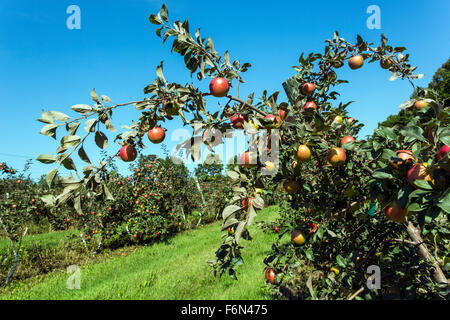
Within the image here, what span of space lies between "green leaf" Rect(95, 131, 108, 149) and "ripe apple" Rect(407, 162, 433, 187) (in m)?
1.28

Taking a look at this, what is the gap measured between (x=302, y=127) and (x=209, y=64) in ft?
1.84

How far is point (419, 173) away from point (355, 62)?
1.53 meters

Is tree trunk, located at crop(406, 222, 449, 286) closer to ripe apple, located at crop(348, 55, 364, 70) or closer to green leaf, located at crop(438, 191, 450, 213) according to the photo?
green leaf, located at crop(438, 191, 450, 213)

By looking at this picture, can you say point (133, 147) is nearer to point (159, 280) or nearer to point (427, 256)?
point (427, 256)

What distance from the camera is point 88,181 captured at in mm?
1071

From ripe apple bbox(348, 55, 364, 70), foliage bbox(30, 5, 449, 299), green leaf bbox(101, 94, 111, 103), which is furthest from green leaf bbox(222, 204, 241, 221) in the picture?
ripe apple bbox(348, 55, 364, 70)

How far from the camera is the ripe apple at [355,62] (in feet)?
6.63

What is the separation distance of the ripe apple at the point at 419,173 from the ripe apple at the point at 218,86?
863mm

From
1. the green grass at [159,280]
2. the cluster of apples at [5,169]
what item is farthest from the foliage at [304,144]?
the cluster of apples at [5,169]

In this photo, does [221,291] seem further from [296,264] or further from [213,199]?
[213,199]

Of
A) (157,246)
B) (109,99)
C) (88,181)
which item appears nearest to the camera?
(88,181)

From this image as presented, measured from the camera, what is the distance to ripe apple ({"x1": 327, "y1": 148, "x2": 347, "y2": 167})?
1271 millimetres

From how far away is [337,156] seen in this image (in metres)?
1.29
